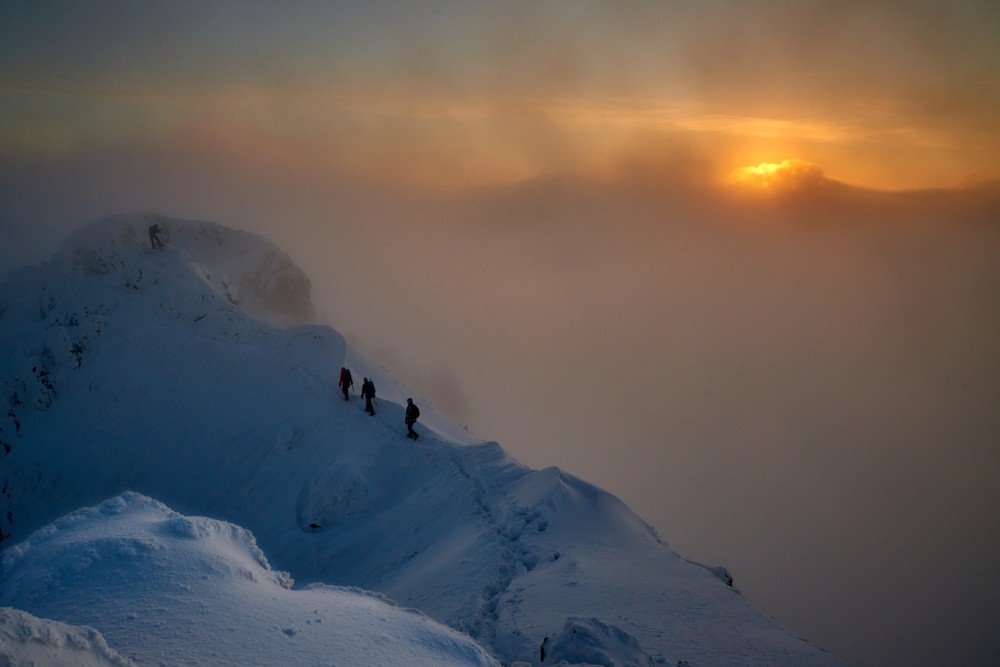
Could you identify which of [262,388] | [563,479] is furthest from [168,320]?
[563,479]

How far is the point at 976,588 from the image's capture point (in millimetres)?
106062

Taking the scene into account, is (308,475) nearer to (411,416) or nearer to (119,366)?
(411,416)

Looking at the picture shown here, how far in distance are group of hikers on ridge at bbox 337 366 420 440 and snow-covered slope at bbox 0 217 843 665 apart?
433 mm

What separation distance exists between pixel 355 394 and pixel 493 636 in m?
17.9

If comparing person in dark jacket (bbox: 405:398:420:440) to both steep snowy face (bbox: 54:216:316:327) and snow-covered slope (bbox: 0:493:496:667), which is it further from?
steep snowy face (bbox: 54:216:316:327)

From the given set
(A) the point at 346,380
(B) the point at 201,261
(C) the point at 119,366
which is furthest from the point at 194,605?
(B) the point at 201,261

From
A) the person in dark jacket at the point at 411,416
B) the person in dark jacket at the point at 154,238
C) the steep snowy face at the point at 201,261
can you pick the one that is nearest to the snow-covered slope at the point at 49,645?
the person in dark jacket at the point at 411,416

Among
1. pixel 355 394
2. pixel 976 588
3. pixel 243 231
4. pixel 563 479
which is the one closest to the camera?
pixel 563 479

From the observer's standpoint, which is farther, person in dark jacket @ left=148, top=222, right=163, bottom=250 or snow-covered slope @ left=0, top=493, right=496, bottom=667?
person in dark jacket @ left=148, top=222, right=163, bottom=250

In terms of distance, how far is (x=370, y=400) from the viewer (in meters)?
26.4

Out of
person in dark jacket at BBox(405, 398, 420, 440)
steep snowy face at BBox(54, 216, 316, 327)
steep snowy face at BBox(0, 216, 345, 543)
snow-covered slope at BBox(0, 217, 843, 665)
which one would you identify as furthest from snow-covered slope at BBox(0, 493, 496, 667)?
steep snowy face at BBox(54, 216, 316, 327)

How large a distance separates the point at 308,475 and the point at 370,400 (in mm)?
4288

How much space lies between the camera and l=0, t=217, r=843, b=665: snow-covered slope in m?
11.9

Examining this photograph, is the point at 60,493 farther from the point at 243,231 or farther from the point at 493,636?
the point at 243,231
